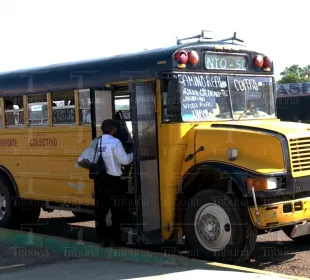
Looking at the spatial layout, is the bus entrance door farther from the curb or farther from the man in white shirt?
the curb

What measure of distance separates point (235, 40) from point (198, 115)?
1343 mm

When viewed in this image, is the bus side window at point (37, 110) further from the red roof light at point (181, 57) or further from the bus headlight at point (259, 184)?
the bus headlight at point (259, 184)

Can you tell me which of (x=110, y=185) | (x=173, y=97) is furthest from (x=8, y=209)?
(x=173, y=97)

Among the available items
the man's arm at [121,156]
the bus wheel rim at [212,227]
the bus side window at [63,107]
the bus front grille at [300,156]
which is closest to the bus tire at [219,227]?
the bus wheel rim at [212,227]

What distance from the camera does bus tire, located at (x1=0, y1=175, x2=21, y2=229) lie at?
932 cm

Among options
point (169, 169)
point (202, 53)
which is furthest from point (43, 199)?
point (202, 53)

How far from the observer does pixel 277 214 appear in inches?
236

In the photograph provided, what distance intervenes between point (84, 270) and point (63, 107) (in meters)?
2.87

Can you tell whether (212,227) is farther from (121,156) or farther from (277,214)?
(121,156)

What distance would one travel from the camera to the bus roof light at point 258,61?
754 cm

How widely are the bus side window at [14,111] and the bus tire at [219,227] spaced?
375 cm

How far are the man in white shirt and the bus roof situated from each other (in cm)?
78

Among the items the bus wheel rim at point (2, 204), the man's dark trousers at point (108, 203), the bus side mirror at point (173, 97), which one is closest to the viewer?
the bus side mirror at point (173, 97)

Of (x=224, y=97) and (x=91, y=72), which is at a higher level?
(x=91, y=72)
